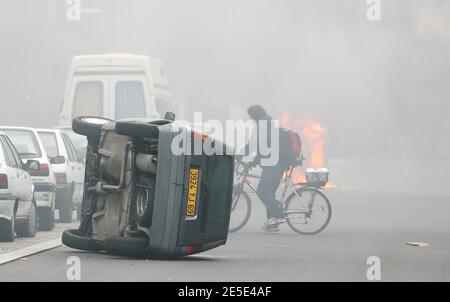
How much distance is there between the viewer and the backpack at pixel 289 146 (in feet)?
60.4

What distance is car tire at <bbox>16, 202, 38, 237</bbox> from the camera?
16250mm

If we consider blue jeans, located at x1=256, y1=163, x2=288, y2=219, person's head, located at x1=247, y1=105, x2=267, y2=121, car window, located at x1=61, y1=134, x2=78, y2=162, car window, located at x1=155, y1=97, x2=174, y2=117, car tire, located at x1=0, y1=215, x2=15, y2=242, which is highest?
car window, located at x1=155, y1=97, x2=174, y2=117

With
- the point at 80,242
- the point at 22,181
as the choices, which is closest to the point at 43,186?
the point at 22,181

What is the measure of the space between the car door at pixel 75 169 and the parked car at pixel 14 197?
4.78m

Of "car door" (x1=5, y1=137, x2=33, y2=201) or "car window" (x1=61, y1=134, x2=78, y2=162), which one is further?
"car window" (x1=61, y1=134, x2=78, y2=162)

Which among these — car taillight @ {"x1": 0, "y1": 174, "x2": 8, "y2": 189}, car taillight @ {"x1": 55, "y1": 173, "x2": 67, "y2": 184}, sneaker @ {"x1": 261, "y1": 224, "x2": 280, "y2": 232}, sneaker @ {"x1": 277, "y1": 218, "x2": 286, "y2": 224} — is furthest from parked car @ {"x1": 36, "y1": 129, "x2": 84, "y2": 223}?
car taillight @ {"x1": 0, "y1": 174, "x2": 8, "y2": 189}

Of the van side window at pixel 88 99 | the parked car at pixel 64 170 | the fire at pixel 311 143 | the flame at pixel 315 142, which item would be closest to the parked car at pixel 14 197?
the parked car at pixel 64 170

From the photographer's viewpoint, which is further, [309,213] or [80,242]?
[309,213]

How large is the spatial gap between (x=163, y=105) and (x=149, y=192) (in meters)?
16.0

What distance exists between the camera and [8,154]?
15.8 m

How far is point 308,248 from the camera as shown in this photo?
590 inches

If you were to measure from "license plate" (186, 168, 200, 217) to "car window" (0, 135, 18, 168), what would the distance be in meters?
4.03

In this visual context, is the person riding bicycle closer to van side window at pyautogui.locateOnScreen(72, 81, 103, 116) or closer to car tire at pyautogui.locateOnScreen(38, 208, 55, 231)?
car tire at pyautogui.locateOnScreen(38, 208, 55, 231)

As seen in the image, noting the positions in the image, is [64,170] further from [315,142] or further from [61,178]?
[315,142]
